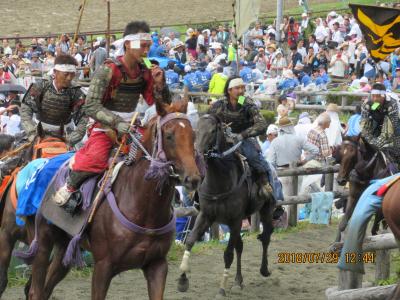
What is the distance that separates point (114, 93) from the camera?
25.6 ft

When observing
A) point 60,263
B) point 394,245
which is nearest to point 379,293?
point 394,245

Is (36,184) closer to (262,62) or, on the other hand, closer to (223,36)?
(262,62)

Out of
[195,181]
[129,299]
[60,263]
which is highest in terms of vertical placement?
[195,181]

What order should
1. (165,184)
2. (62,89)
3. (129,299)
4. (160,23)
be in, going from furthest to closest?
(160,23) → (129,299) → (62,89) → (165,184)

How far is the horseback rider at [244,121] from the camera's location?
36.0 ft

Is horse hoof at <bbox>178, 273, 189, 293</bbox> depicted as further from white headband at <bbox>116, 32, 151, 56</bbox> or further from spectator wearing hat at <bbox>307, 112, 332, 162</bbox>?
spectator wearing hat at <bbox>307, 112, 332, 162</bbox>

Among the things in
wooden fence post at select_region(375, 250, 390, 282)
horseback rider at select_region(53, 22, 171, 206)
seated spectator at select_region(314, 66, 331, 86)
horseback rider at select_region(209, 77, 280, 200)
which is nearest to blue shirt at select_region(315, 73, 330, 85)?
seated spectator at select_region(314, 66, 331, 86)

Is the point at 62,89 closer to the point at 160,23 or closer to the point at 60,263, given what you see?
the point at 60,263

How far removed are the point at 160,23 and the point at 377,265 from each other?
1327 inches

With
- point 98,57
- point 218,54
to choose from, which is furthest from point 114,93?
point 218,54

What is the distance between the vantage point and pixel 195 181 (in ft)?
21.9

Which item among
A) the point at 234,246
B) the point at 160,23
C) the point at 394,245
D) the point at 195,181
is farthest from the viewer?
the point at 160,23

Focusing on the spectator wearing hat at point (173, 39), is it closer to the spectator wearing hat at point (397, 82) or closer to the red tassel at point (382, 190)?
the spectator wearing hat at point (397, 82)

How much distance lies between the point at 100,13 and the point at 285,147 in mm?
31396
